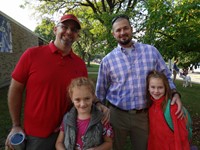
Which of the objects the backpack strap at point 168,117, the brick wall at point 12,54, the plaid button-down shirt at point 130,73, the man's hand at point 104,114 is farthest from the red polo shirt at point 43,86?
the brick wall at point 12,54

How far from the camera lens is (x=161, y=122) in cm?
272

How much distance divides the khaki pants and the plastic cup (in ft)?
4.15

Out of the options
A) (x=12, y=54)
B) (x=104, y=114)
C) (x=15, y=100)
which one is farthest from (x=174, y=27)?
(x=12, y=54)

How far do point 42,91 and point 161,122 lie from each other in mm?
1335

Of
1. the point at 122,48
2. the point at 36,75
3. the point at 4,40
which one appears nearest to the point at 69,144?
the point at 36,75

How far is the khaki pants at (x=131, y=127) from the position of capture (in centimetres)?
308

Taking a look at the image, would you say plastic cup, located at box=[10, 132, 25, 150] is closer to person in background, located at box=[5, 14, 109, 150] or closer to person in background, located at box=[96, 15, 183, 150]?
person in background, located at box=[5, 14, 109, 150]

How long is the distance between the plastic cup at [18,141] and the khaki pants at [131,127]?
1264mm

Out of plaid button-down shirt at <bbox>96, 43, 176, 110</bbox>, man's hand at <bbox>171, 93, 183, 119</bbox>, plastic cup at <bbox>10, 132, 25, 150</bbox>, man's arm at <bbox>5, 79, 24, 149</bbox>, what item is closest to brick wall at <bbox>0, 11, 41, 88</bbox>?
plaid button-down shirt at <bbox>96, 43, 176, 110</bbox>

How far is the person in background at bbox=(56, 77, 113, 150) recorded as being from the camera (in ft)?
7.65

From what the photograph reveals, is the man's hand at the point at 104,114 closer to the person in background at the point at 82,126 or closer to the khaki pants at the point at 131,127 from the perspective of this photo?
the person in background at the point at 82,126

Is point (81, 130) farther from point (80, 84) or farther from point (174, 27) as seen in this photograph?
point (174, 27)

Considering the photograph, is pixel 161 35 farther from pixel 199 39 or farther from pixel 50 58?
pixel 50 58

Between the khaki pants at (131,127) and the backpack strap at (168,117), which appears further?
the khaki pants at (131,127)
